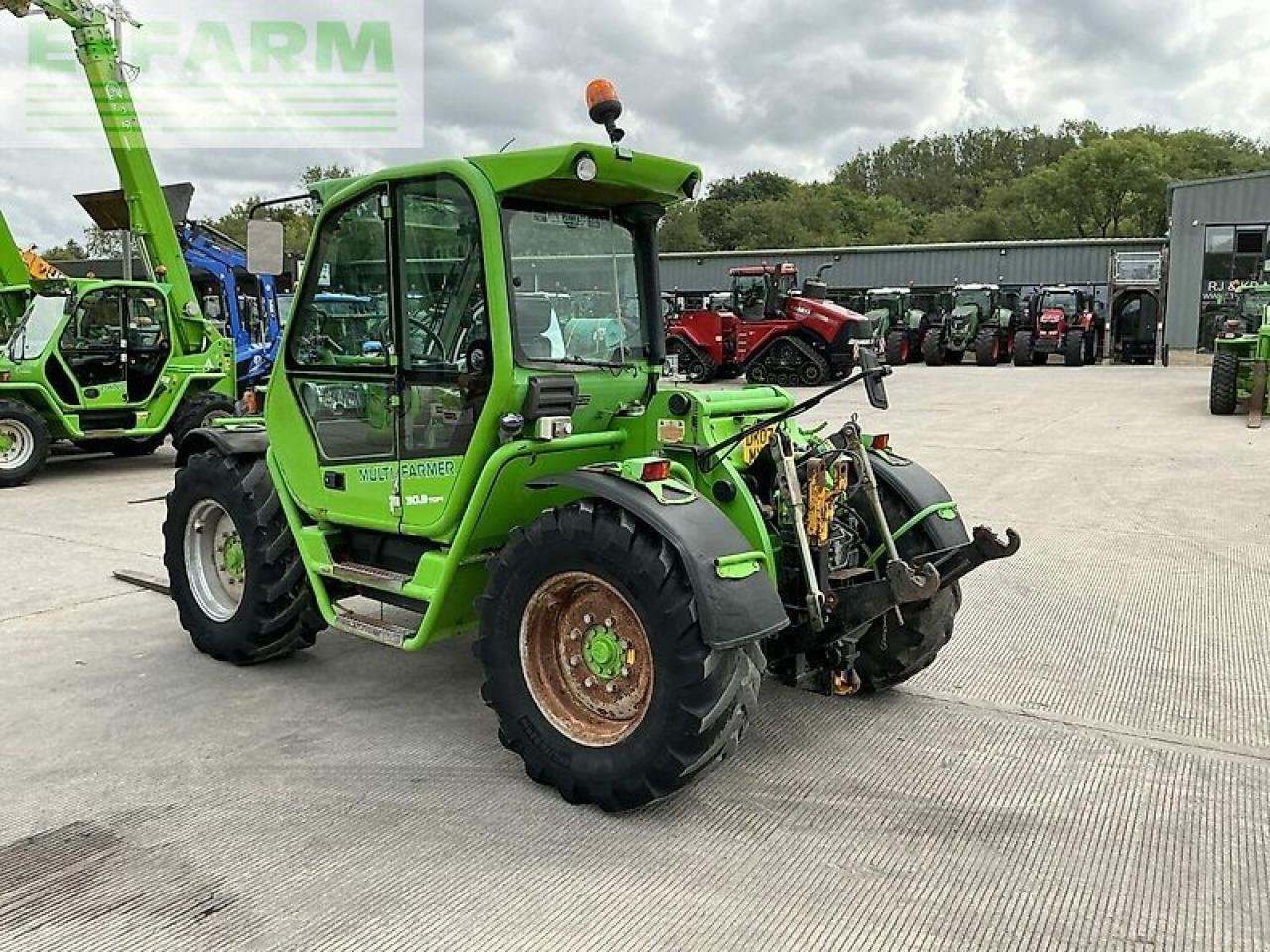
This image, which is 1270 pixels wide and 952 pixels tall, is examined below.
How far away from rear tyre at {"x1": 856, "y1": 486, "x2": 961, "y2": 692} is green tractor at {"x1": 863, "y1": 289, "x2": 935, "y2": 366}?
24.3 metres

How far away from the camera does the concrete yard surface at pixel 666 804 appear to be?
9.08 feet

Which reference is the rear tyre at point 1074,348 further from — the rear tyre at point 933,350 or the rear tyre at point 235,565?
the rear tyre at point 235,565

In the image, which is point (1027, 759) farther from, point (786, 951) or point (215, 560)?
point (215, 560)

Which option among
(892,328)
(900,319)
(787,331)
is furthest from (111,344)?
(900,319)

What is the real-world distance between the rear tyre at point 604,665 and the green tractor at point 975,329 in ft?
85.2

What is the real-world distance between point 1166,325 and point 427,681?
97.0 ft

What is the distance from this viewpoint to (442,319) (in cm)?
389

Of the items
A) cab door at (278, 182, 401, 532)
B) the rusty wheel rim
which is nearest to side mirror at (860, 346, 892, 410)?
the rusty wheel rim

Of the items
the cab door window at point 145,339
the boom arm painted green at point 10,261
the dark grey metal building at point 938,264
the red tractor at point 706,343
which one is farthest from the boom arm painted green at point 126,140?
the dark grey metal building at point 938,264

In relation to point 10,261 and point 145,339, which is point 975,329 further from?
Result: point 10,261

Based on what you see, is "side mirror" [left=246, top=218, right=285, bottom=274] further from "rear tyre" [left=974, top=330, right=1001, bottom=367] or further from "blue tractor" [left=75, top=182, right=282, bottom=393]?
"rear tyre" [left=974, top=330, right=1001, bottom=367]

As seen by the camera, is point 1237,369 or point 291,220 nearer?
point 1237,369

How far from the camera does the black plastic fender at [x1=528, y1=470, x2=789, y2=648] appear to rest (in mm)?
3125

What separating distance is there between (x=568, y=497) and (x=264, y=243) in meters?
1.69
